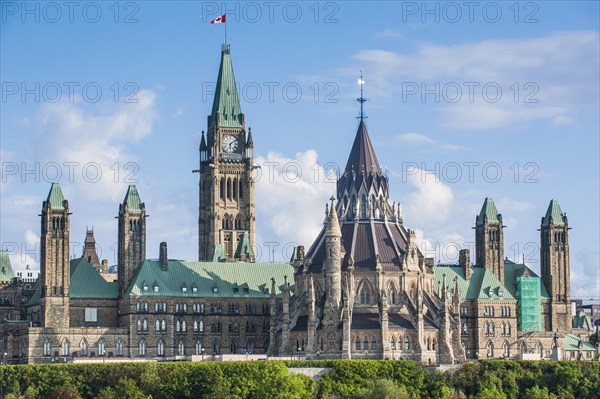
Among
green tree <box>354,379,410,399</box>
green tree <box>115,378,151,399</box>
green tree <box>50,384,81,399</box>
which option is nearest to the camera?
green tree <box>354,379,410,399</box>

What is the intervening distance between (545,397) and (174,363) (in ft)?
146

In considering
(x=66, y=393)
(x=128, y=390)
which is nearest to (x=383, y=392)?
(x=128, y=390)

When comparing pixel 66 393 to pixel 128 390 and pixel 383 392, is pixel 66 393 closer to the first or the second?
pixel 128 390

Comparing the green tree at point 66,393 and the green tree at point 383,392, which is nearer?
the green tree at point 383,392

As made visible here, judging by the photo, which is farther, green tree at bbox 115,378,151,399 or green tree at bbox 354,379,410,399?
green tree at bbox 115,378,151,399

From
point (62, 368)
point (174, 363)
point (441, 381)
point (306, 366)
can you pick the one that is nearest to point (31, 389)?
point (62, 368)

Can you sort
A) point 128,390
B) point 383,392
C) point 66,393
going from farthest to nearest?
point 128,390 < point 66,393 < point 383,392

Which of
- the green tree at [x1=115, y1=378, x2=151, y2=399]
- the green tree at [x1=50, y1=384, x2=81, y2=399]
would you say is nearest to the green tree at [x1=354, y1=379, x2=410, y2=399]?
the green tree at [x1=115, y1=378, x2=151, y2=399]

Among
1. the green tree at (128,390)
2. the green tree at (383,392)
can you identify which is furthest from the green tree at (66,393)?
the green tree at (383,392)

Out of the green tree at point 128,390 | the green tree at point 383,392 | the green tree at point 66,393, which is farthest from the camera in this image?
the green tree at point 128,390

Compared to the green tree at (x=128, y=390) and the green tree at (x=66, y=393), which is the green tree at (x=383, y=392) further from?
the green tree at (x=66, y=393)

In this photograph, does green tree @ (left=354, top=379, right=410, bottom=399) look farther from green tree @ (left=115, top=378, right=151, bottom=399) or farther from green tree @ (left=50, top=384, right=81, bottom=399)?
green tree @ (left=50, top=384, right=81, bottom=399)

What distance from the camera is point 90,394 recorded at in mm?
190875

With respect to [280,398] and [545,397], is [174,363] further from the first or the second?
[545,397]
